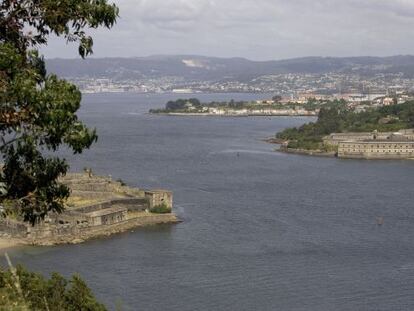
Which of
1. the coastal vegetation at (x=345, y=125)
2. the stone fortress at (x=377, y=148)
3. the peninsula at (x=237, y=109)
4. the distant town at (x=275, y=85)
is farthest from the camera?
the distant town at (x=275, y=85)

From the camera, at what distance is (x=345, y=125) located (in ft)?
118

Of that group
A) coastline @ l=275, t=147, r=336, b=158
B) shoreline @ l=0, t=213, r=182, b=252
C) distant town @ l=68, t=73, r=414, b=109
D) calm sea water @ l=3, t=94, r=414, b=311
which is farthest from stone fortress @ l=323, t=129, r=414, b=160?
distant town @ l=68, t=73, r=414, b=109

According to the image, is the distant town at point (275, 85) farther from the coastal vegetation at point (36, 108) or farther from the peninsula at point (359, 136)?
the coastal vegetation at point (36, 108)

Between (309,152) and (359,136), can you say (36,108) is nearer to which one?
(309,152)

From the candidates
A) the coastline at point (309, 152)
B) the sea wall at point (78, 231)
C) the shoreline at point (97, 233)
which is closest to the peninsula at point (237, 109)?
the coastline at point (309, 152)

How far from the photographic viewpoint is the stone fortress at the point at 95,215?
12938 mm

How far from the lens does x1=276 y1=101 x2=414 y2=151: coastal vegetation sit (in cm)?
3123

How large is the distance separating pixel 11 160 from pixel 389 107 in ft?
121

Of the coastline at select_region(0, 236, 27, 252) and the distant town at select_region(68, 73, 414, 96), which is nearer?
the coastline at select_region(0, 236, 27, 252)

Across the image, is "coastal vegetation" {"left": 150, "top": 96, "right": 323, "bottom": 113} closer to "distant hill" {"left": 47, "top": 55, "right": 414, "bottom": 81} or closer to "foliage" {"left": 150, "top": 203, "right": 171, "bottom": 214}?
"foliage" {"left": 150, "top": 203, "right": 171, "bottom": 214}

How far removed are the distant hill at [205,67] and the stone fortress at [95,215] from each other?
4286 inches

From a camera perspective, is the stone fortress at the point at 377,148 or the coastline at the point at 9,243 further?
the stone fortress at the point at 377,148

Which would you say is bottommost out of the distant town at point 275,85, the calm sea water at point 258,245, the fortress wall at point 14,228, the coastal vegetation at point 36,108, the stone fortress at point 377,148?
the calm sea water at point 258,245

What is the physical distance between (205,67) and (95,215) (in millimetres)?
149249
